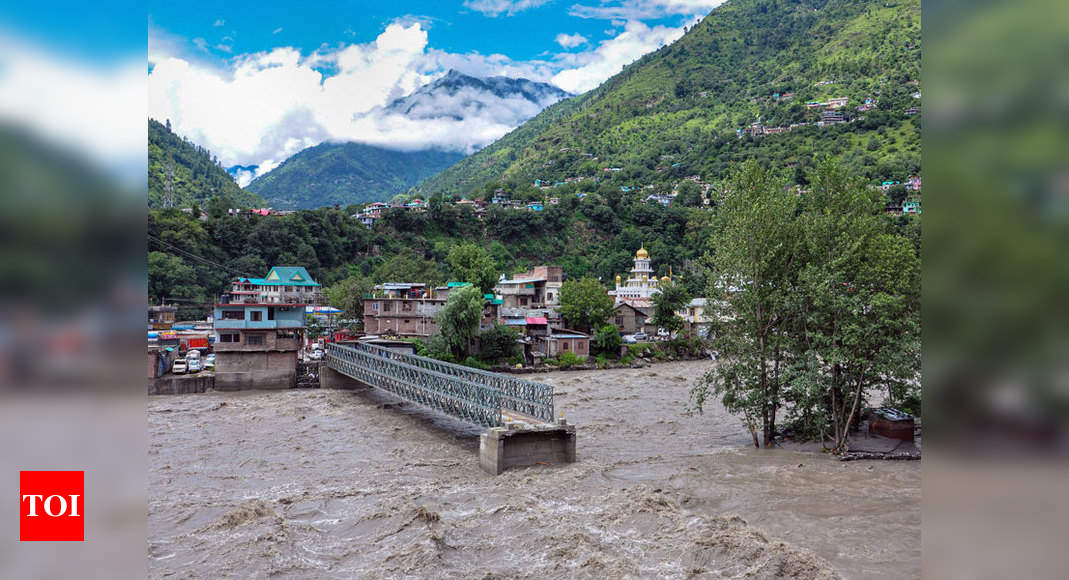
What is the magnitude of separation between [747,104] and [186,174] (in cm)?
11415

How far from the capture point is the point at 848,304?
17219mm

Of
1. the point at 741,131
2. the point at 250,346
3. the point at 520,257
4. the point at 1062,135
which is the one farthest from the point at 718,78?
the point at 1062,135

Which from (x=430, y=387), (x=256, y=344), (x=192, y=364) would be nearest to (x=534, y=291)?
(x=256, y=344)

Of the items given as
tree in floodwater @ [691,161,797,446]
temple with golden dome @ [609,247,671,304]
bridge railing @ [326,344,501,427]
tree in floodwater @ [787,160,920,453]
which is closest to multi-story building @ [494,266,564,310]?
temple with golden dome @ [609,247,671,304]

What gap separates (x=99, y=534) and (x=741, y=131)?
444 feet

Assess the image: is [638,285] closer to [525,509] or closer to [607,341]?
[607,341]

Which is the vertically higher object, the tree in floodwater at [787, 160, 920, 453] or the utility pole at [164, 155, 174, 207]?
the utility pole at [164, 155, 174, 207]

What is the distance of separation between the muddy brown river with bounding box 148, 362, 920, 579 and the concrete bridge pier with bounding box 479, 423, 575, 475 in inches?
16.6

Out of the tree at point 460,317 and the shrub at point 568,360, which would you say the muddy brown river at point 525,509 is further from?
the shrub at point 568,360

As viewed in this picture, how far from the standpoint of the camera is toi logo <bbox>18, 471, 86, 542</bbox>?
9.40ft

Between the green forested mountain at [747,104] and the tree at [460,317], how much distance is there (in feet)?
194

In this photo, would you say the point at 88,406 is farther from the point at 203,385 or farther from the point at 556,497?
the point at 203,385

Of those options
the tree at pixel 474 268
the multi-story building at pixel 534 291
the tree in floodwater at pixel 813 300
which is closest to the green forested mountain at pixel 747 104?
the multi-story building at pixel 534 291

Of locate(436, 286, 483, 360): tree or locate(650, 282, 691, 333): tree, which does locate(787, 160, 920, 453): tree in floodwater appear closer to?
locate(436, 286, 483, 360): tree
